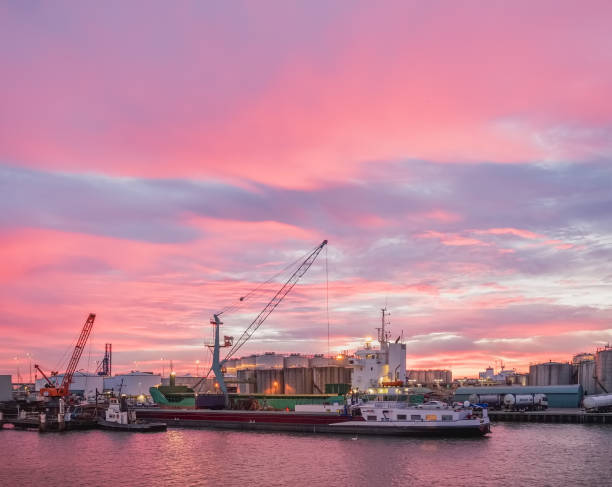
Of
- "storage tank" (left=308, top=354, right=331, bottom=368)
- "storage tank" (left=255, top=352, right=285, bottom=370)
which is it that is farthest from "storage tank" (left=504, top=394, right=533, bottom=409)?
"storage tank" (left=255, top=352, right=285, bottom=370)

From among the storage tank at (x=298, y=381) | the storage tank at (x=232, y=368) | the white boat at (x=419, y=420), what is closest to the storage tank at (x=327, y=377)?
the storage tank at (x=298, y=381)

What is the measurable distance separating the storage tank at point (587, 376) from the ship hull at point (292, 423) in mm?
57241

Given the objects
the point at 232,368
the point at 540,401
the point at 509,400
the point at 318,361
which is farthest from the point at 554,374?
the point at 232,368

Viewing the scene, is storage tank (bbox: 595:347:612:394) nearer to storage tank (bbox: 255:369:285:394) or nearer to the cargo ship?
the cargo ship

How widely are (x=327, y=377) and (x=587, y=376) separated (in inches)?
2207

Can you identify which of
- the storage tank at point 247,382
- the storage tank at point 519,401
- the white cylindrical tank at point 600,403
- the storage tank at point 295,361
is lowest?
the storage tank at point 247,382

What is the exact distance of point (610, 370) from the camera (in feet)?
403

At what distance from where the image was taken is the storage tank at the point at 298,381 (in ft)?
488

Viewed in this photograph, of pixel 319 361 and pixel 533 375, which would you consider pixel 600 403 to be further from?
pixel 319 361

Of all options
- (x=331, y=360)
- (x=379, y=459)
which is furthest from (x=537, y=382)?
(x=379, y=459)

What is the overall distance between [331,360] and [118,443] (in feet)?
298

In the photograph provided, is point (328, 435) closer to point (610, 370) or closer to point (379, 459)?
point (379, 459)

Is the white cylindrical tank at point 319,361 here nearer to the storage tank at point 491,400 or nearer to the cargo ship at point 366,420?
the storage tank at point 491,400

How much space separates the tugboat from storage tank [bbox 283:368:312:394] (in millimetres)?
49981
